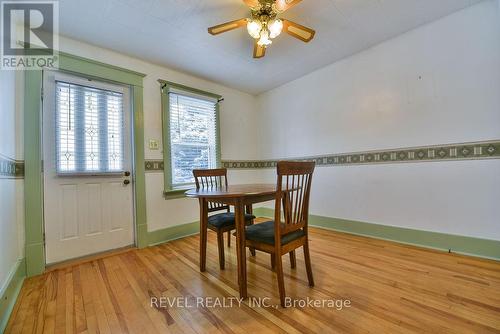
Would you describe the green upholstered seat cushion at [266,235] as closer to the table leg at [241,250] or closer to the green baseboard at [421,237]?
the table leg at [241,250]

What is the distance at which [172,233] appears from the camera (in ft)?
9.33

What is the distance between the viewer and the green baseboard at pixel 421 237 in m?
1.93

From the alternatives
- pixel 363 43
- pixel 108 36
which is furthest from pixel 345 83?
pixel 108 36

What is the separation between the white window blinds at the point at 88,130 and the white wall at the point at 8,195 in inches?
14.0

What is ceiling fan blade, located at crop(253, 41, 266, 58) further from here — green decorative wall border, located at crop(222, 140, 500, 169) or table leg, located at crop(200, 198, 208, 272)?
green decorative wall border, located at crop(222, 140, 500, 169)

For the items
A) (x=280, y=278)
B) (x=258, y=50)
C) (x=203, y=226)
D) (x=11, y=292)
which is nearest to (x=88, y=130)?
(x=11, y=292)

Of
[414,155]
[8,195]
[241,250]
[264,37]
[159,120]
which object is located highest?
[264,37]

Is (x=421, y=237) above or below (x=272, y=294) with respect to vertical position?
above

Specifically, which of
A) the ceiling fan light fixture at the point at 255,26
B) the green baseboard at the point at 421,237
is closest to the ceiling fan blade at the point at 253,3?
the ceiling fan light fixture at the point at 255,26

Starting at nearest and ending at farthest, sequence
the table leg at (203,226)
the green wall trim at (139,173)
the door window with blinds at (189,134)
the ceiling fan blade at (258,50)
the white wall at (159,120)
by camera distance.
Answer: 1. the table leg at (203,226)
2. the ceiling fan blade at (258,50)
3. the white wall at (159,120)
4. the green wall trim at (139,173)
5. the door window with blinds at (189,134)

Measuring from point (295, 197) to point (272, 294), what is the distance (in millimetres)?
719

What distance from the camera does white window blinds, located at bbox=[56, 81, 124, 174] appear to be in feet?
7.08

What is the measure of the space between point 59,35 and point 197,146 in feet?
6.23

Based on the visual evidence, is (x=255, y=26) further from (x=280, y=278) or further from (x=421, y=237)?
(x=421, y=237)
